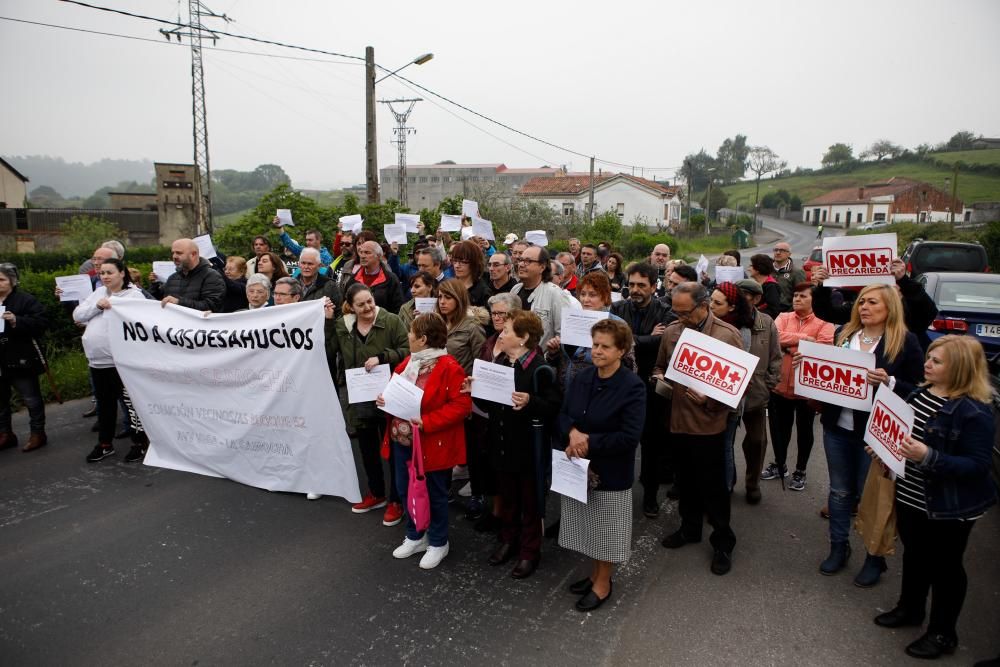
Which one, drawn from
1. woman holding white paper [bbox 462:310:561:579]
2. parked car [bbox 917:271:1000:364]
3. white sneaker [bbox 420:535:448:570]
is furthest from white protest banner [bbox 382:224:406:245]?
parked car [bbox 917:271:1000:364]

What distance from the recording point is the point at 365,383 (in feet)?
15.3

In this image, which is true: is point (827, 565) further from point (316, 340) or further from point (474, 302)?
point (316, 340)

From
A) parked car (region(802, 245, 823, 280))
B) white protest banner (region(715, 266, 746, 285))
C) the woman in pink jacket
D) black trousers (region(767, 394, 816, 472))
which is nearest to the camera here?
the woman in pink jacket

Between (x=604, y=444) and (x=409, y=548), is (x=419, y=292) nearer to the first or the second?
(x=409, y=548)

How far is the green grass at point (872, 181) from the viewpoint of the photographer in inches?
2753

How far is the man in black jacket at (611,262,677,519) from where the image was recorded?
5141 millimetres

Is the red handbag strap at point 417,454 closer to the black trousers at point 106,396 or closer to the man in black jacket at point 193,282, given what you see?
the man in black jacket at point 193,282

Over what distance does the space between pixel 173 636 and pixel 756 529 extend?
4143 millimetres

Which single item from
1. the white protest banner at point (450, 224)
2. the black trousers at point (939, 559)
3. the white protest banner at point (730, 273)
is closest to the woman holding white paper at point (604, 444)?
the black trousers at point (939, 559)

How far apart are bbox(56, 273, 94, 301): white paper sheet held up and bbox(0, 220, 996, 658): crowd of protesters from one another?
62 cm

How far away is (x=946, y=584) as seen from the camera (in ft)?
10.8

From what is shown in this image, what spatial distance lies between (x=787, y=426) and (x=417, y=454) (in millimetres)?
3484

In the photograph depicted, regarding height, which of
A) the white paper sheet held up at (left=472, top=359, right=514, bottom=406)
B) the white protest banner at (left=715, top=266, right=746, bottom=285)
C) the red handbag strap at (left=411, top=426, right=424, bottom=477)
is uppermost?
the white protest banner at (left=715, top=266, right=746, bottom=285)

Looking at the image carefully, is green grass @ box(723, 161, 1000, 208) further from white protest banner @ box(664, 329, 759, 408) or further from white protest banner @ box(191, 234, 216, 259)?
white protest banner @ box(191, 234, 216, 259)
